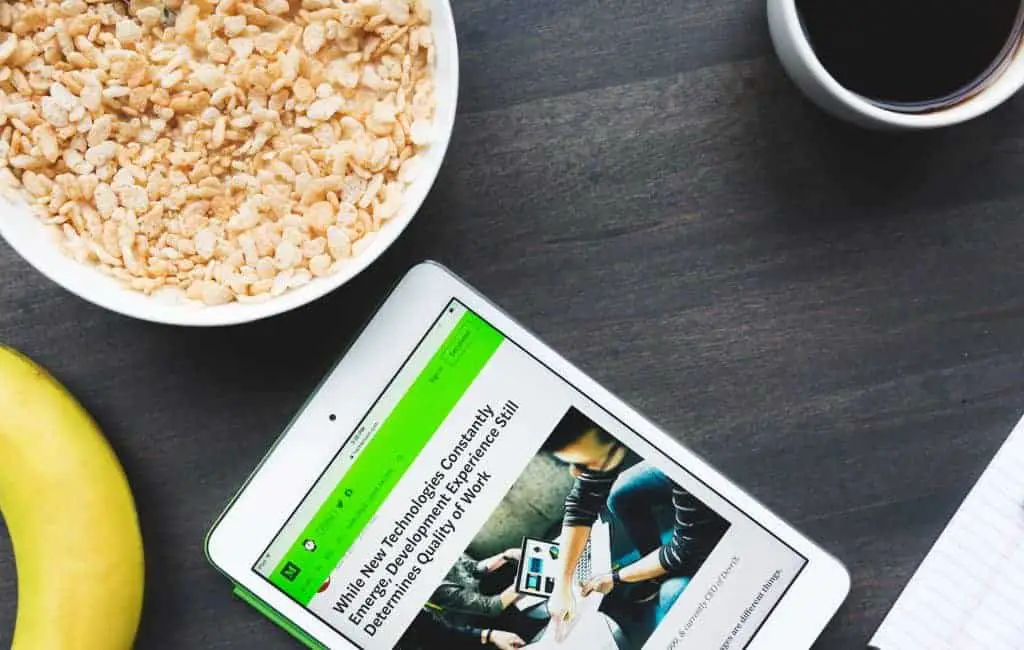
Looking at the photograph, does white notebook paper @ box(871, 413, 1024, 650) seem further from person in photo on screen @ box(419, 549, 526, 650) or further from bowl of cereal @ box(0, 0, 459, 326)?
bowl of cereal @ box(0, 0, 459, 326)

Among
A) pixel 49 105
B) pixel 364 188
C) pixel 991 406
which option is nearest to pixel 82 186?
pixel 49 105

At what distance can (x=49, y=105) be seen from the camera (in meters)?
0.49

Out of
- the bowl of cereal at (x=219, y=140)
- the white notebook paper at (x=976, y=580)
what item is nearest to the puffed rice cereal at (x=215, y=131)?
the bowl of cereal at (x=219, y=140)

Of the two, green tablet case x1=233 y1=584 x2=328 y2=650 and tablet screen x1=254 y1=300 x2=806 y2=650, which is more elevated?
tablet screen x1=254 y1=300 x2=806 y2=650

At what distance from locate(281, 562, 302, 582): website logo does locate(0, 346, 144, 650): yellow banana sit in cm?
9

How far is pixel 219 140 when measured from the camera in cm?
50

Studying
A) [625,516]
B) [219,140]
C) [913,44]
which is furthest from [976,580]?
[219,140]

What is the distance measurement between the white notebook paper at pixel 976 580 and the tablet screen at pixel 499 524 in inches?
3.0

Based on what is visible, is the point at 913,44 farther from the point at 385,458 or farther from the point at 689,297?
the point at 385,458

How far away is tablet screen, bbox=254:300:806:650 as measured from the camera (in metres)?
0.56

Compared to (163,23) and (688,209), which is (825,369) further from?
(163,23)

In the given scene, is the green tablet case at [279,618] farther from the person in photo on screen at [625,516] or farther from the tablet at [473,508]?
the person in photo on screen at [625,516]

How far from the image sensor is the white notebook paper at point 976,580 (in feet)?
1.88

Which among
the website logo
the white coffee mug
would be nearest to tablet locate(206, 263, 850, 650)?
the website logo
